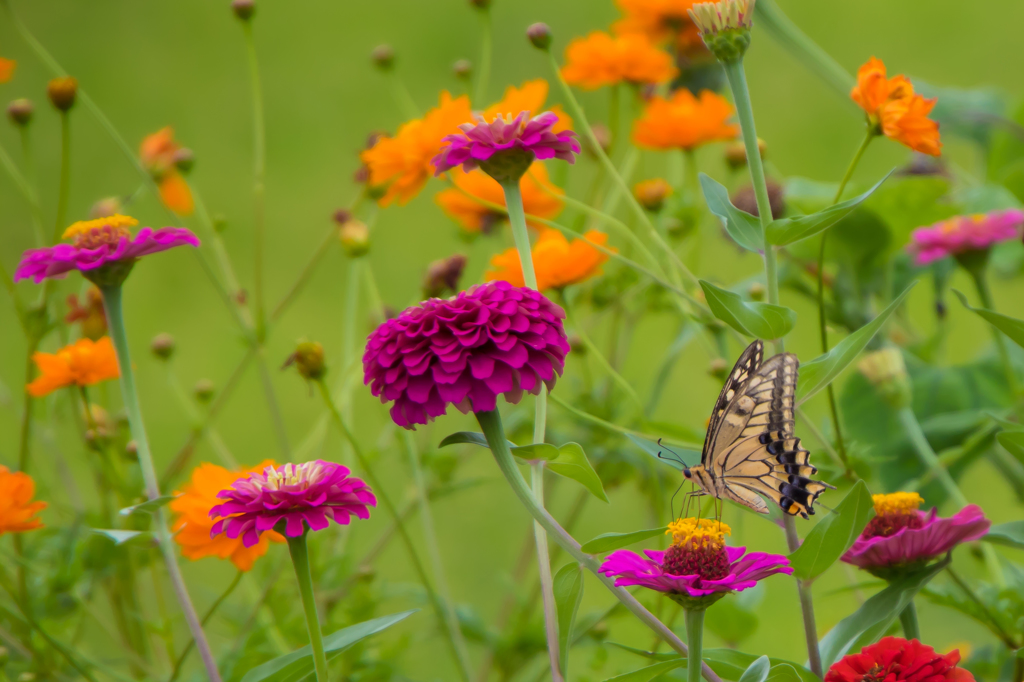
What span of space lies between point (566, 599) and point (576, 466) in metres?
0.04

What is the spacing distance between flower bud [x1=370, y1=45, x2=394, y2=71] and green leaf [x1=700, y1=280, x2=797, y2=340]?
29 centimetres

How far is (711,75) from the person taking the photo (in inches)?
24.8

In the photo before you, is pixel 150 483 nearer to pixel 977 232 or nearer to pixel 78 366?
pixel 78 366

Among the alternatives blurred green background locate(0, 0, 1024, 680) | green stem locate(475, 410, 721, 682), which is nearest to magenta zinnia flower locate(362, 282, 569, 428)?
green stem locate(475, 410, 721, 682)

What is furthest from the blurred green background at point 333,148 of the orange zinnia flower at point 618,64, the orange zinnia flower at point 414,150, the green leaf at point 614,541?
the green leaf at point 614,541

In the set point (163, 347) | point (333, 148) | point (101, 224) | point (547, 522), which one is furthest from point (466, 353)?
point (333, 148)

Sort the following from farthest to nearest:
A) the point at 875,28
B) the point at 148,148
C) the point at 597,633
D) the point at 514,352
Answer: the point at 875,28 < the point at 148,148 < the point at 597,633 < the point at 514,352

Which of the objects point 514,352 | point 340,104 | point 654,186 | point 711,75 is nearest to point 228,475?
point 514,352

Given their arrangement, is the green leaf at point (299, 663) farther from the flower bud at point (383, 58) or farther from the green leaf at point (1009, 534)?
the flower bud at point (383, 58)

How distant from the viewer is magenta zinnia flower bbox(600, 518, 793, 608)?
0.21m

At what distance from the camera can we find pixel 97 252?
0.90ft

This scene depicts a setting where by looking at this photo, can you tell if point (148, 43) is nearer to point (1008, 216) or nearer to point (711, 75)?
point (711, 75)

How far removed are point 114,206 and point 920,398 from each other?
16.8 inches

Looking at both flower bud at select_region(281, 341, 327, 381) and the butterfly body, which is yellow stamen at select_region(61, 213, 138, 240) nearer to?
flower bud at select_region(281, 341, 327, 381)
